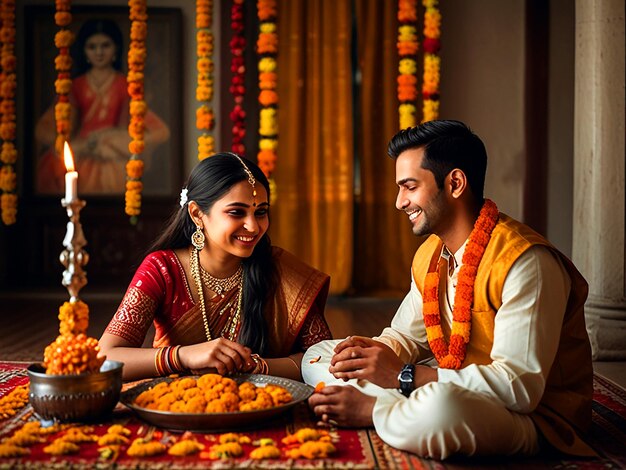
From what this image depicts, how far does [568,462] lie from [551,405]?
0.18 metres

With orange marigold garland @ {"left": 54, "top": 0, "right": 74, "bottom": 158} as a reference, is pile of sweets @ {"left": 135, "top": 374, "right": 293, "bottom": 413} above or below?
below

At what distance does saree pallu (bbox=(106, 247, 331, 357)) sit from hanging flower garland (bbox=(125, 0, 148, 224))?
12.6ft

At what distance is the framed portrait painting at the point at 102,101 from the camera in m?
7.26

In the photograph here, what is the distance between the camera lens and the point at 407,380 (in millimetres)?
2484

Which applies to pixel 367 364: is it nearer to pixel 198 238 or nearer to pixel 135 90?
pixel 198 238

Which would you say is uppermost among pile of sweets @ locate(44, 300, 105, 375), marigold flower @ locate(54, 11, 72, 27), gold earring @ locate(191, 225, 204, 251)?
marigold flower @ locate(54, 11, 72, 27)

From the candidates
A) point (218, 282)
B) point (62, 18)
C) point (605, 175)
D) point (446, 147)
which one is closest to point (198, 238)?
point (218, 282)

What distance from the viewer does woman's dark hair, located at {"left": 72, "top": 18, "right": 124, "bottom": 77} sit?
286 inches

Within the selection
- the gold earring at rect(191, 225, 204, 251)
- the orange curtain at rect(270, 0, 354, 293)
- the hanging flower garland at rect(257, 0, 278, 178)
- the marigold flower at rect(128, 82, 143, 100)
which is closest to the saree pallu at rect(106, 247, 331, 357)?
the gold earring at rect(191, 225, 204, 251)

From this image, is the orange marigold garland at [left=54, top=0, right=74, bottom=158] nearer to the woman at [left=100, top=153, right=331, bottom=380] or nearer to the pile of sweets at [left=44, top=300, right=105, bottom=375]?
the woman at [left=100, top=153, right=331, bottom=380]

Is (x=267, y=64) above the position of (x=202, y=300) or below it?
above

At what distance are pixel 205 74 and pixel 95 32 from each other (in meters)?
1.22

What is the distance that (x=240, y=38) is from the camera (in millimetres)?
6945

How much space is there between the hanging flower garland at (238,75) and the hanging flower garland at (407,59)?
54.2 inches
